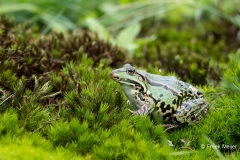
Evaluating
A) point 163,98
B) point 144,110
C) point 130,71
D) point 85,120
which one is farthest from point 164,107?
point 85,120

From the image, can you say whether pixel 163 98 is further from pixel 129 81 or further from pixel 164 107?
pixel 129 81

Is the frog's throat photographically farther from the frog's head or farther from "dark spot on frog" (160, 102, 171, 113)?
"dark spot on frog" (160, 102, 171, 113)

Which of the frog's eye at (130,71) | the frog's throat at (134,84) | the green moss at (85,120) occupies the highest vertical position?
the frog's eye at (130,71)

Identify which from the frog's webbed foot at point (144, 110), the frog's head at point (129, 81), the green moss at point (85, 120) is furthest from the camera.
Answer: the frog's head at point (129, 81)

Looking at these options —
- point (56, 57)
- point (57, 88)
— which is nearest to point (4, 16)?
point (56, 57)

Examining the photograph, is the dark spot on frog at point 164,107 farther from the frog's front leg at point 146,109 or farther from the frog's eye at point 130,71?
the frog's eye at point 130,71

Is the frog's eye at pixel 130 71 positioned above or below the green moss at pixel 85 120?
above

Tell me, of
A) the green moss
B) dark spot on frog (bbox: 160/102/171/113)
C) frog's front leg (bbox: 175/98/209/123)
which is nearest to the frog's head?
the green moss

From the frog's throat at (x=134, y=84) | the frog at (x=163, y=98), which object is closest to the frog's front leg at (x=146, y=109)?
the frog at (x=163, y=98)
